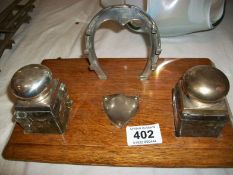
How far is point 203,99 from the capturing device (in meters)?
0.41

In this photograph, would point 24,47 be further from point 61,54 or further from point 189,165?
point 189,165

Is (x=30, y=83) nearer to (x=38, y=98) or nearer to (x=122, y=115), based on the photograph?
(x=38, y=98)

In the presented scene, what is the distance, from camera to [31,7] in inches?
37.4

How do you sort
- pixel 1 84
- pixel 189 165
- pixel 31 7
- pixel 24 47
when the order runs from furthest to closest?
pixel 31 7
pixel 24 47
pixel 1 84
pixel 189 165

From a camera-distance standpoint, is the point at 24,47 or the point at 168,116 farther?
the point at 24,47

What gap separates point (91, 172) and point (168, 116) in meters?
0.21

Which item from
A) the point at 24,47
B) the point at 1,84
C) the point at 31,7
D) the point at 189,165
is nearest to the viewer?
the point at 189,165

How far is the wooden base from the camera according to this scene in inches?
18.4

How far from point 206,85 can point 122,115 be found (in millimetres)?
191

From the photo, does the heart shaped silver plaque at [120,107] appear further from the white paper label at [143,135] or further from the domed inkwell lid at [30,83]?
the domed inkwell lid at [30,83]

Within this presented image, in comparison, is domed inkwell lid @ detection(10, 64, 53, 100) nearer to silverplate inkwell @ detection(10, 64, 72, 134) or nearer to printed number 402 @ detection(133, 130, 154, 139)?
silverplate inkwell @ detection(10, 64, 72, 134)

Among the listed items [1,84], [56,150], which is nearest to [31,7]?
[1,84]

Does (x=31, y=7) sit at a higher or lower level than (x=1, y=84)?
higher

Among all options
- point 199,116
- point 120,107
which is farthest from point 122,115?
point 199,116
